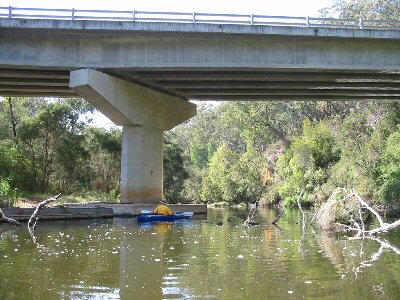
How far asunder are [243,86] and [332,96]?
23.7 feet

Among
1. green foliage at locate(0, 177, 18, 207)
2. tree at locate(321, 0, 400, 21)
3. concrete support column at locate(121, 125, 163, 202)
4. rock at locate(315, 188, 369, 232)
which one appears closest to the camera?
rock at locate(315, 188, 369, 232)

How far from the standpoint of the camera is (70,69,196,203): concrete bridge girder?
93.1 ft

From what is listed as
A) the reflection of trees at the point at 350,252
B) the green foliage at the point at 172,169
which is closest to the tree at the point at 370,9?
the green foliage at the point at 172,169

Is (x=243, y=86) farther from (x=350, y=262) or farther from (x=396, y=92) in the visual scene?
(x=350, y=262)

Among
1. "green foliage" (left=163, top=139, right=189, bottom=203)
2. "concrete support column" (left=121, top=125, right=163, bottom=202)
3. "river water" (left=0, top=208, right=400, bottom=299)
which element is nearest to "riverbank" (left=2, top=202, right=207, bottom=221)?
"concrete support column" (left=121, top=125, right=163, bottom=202)

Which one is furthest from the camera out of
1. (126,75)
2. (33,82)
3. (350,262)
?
(33,82)

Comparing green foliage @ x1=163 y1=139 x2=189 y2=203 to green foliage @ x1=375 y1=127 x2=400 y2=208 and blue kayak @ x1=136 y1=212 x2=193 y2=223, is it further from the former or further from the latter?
green foliage @ x1=375 y1=127 x2=400 y2=208

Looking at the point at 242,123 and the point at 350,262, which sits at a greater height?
the point at 242,123

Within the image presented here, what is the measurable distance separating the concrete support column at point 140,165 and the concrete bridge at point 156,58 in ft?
0.19

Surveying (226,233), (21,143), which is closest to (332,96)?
(226,233)

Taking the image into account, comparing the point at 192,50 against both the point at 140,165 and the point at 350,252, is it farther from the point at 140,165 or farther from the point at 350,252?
the point at 350,252

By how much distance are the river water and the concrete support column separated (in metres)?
11.6

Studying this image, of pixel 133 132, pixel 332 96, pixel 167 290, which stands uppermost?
pixel 332 96

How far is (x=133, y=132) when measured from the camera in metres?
30.6
